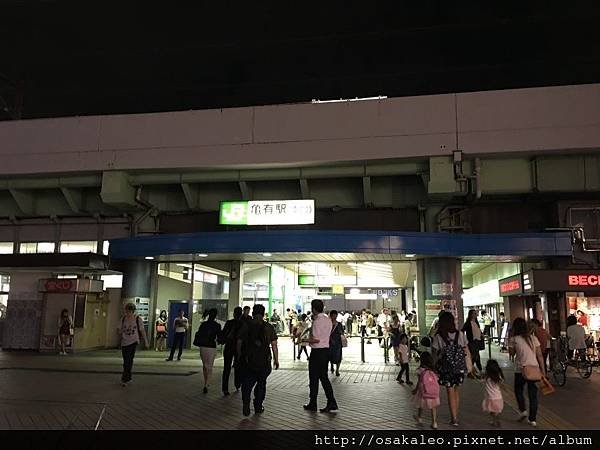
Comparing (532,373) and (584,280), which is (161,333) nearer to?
(584,280)

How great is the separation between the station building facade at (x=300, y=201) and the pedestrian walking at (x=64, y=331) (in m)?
0.38

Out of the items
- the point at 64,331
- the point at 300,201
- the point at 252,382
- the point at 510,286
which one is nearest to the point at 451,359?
the point at 252,382

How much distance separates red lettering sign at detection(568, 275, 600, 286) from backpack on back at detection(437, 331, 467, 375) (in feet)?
28.8

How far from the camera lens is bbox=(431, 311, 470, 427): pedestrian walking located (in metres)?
7.35

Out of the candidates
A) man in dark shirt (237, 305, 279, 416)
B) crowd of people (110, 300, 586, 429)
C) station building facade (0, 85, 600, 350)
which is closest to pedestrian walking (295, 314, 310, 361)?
station building facade (0, 85, 600, 350)

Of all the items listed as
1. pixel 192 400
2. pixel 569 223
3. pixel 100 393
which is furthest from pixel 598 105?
pixel 100 393

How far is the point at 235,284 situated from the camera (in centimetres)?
1908

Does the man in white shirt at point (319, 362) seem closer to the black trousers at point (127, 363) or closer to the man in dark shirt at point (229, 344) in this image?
the man in dark shirt at point (229, 344)

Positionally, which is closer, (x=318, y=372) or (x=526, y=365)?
(x=526, y=365)

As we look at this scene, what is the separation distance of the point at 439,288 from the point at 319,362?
32.2 feet

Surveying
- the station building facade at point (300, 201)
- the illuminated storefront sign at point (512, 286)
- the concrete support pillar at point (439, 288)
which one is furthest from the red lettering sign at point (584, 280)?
the concrete support pillar at point (439, 288)

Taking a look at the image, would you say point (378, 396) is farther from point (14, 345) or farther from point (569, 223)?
point (14, 345)

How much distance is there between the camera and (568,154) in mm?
16719

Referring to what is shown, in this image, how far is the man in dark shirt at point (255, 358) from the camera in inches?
307
